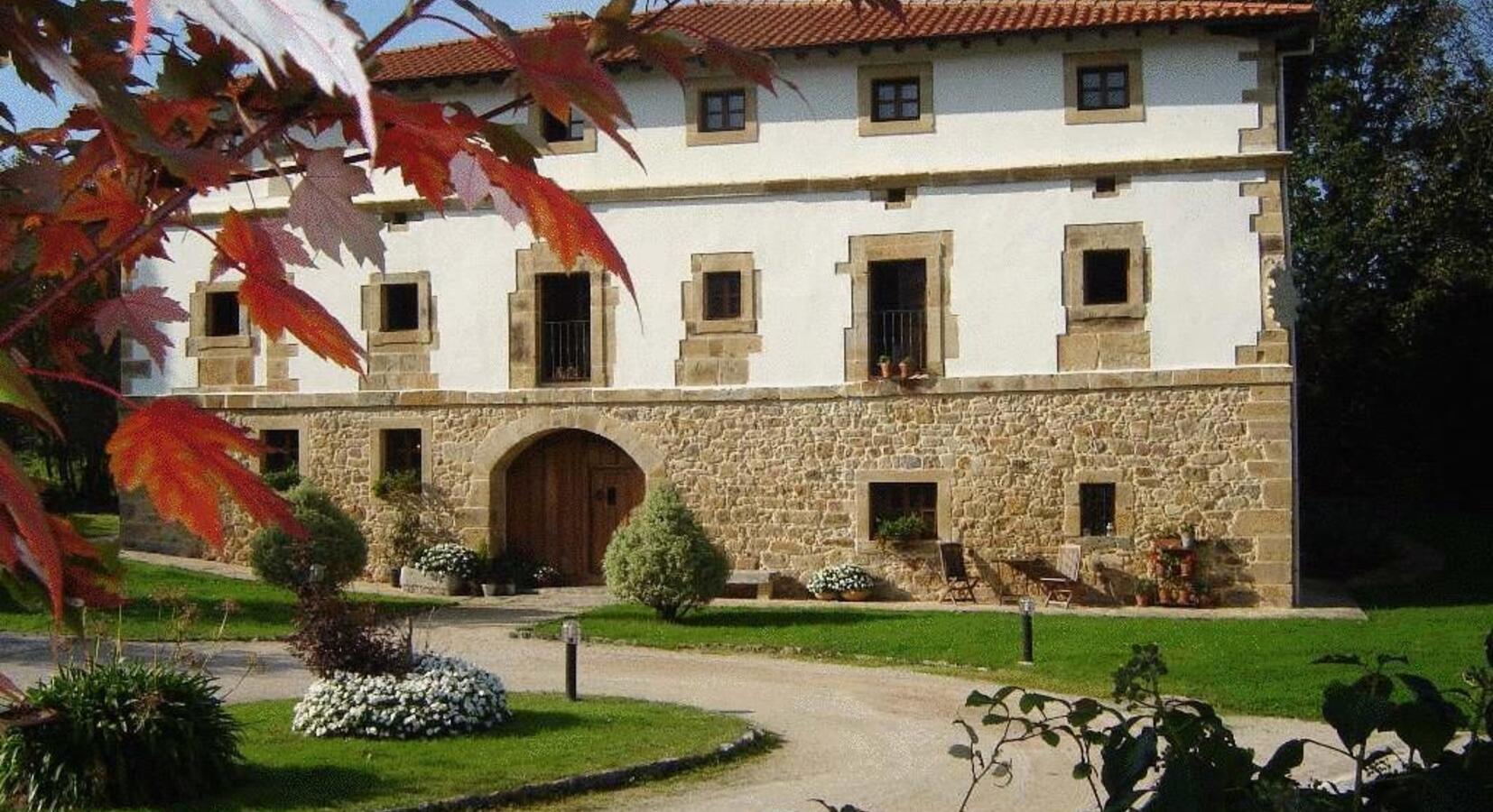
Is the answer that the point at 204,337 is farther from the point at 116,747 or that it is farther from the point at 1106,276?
the point at 116,747

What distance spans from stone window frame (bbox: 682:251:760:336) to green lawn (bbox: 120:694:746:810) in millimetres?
8465

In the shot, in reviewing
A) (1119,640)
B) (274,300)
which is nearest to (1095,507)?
(1119,640)

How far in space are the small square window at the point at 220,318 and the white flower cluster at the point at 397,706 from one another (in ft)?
38.9

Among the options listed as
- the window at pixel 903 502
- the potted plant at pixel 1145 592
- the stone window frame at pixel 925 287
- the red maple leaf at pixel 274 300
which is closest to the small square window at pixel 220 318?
the stone window frame at pixel 925 287

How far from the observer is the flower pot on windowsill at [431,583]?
723 inches

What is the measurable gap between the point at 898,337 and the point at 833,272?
1.12m

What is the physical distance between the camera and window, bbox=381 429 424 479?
19516 mm

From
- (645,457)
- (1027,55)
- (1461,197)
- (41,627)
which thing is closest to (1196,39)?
(1027,55)

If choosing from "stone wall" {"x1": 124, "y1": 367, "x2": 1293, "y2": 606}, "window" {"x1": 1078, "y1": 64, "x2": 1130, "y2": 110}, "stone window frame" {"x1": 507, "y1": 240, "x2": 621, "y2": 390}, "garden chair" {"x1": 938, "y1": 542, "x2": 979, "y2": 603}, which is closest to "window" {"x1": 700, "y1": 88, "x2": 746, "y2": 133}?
"stone window frame" {"x1": 507, "y1": 240, "x2": 621, "y2": 390}

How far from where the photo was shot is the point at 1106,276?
1748 centimetres

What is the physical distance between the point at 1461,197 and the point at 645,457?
→ 606 inches

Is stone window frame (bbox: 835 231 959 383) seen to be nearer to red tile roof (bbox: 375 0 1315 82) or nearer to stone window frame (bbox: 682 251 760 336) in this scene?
stone window frame (bbox: 682 251 760 336)

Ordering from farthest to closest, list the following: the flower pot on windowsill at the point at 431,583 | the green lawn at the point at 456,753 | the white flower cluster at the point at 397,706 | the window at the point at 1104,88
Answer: the flower pot on windowsill at the point at 431,583 < the window at the point at 1104,88 < the white flower cluster at the point at 397,706 < the green lawn at the point at 456,753

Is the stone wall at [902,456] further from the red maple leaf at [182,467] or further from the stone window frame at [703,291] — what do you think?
the red maple leaf at [182,467]
